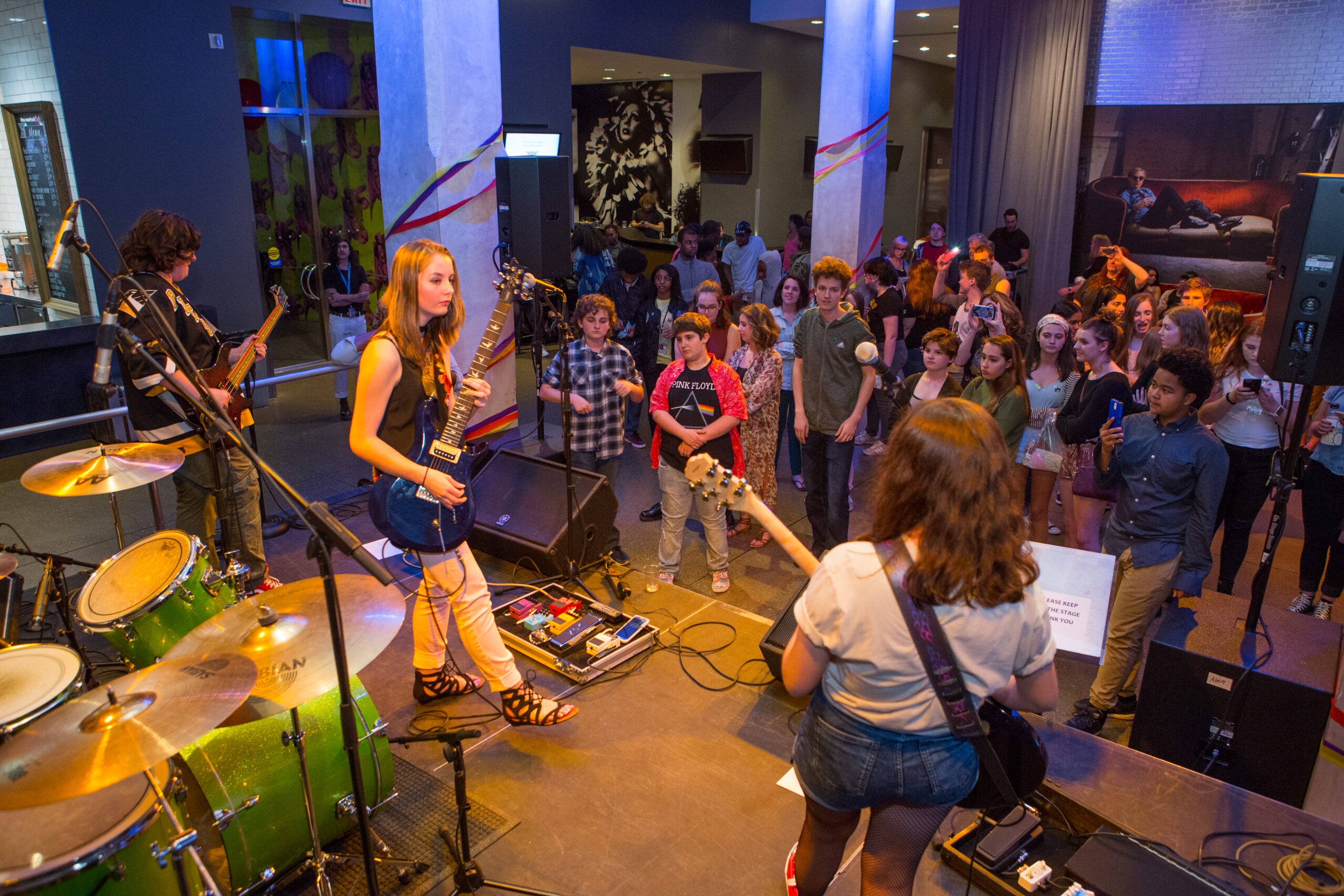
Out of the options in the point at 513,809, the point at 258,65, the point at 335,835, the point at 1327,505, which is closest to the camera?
the point at 335,835

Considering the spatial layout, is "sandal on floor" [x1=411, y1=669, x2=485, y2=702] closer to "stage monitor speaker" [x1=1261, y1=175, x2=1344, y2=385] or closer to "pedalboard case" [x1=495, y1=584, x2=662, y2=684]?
"pedalboard case" [x1=495, y1=584, x2=662, y2=684]

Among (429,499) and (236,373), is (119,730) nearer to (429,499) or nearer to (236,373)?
(429,499)

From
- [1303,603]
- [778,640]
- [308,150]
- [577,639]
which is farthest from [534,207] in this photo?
[1303,603]

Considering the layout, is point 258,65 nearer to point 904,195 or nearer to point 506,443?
point 506,443

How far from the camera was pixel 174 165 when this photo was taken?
725 centimetres

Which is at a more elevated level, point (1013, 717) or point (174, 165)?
point (174, 165)

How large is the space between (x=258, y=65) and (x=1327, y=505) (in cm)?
909

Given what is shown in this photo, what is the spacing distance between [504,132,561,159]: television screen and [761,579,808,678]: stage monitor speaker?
290 inches

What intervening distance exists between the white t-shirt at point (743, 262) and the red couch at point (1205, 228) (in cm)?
437

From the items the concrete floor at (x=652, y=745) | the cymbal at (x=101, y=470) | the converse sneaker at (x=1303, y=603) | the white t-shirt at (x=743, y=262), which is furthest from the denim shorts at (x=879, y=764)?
the white t-shirt at (x=743, y=262)

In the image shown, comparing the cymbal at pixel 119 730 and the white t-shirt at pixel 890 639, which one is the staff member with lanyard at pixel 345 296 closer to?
the cymbal at pixel 119 730

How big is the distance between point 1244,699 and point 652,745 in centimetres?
208

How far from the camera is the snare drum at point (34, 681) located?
6.64ft

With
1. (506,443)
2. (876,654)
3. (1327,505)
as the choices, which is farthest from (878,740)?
(506,443)
